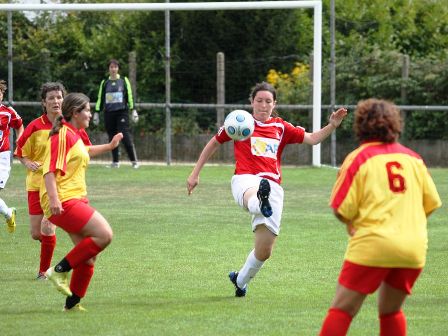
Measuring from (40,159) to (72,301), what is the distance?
2244 mm

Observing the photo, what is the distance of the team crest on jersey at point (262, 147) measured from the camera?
29.7ft

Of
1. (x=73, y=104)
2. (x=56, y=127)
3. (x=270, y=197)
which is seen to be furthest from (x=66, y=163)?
(x=270, y=197)

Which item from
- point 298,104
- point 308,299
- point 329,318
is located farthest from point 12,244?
point 298,104

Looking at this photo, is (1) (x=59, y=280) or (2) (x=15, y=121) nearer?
(1) (x=59, y=280)

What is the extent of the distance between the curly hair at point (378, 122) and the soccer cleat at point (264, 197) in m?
2.40

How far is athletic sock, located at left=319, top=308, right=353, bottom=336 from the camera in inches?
237

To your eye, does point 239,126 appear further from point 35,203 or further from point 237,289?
point 35,203

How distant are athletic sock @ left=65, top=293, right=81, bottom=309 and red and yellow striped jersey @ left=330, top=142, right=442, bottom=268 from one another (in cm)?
280

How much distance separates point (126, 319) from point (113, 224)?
6157 mm

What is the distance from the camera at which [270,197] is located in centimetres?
887

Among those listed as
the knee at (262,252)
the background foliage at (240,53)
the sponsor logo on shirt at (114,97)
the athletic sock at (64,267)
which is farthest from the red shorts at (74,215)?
the background foliage at (240,53)

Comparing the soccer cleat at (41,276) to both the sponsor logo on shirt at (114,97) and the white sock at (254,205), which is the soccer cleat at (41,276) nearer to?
the white sock at (254,205)

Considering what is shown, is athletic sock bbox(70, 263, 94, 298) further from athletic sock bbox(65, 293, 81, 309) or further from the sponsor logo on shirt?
the sponsor logo on shirt

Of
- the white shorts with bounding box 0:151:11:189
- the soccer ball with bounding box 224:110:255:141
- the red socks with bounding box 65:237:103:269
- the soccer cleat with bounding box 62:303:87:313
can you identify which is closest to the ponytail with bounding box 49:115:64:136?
the red socks with bounding box 65:237:103:269
